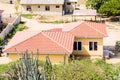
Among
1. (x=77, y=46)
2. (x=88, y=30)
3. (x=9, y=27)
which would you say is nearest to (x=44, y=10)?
(x=9, y=27)

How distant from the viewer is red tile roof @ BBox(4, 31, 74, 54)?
25.5 meters

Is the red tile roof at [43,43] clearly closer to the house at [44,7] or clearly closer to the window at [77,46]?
the window at [77,46]

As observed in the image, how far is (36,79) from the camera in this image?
12883 mm

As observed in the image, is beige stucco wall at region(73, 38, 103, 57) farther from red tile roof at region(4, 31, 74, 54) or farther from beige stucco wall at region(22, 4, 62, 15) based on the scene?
beige stucco wall at region(22, 4, 62, 15)

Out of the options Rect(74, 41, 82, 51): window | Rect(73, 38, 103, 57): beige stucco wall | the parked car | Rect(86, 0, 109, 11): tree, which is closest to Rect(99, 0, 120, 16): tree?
Rect(86, 0, 109, 11): tree

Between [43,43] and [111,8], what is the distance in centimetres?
1897

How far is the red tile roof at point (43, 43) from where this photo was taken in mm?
25547

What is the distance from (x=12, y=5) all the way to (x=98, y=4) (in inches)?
590

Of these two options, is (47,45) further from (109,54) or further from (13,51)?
(109,54)

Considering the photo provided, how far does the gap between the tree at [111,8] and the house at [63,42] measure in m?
12.7

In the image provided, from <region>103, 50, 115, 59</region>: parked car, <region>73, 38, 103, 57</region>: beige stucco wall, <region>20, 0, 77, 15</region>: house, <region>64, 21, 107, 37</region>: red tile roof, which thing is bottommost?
<region>103, 50, 115, 59</region>: parked car

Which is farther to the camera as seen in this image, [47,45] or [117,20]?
[117,20]

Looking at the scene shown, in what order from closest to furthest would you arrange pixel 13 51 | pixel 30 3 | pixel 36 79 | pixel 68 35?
pixel 36 79 < pixel 13 51 < pixel 68 35 < pixel 30 3

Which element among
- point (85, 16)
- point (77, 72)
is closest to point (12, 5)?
point (85, 16)
